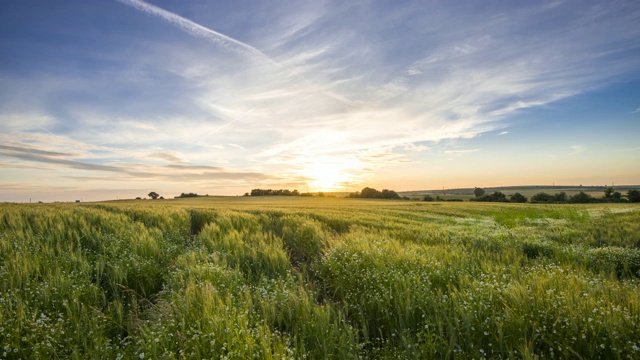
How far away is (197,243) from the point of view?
934cm

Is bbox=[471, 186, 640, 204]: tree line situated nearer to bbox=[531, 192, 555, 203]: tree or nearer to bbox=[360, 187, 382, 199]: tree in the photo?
bbox=[531, 192, 555, 203]: tree

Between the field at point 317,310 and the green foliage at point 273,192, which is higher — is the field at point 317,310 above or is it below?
below

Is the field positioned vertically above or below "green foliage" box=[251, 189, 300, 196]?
below

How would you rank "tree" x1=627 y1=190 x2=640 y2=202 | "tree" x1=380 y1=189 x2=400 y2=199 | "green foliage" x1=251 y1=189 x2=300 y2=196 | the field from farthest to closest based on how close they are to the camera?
"green foliage" x1=251 y1=189 x2=300 y2=196
"tree" x1=380 y1=189 x2=400 y2=199
"tree" x1=627 y1=190 x2=640 y2=202
the field

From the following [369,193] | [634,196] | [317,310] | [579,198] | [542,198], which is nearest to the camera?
[317,310]

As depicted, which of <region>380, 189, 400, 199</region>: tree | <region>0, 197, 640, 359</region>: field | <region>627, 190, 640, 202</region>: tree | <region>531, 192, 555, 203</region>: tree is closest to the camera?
<region>0, 197, 640, 359</region>: field

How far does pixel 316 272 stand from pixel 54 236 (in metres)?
7.76

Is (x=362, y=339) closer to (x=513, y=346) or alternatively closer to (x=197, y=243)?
(x=513, y=346)

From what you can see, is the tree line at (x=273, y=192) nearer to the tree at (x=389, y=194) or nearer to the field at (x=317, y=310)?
the tree at (x=389, y=194)

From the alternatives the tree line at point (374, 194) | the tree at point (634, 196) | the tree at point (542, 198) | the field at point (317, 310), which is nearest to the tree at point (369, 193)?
the tree line at point (374, 194)

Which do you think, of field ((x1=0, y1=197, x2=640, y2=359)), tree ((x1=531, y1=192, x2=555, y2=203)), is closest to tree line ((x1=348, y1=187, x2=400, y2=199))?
tree ((x1=531, y1=192, x2=555, y2=203))

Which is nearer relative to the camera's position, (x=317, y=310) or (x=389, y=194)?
(x=317, y=310)

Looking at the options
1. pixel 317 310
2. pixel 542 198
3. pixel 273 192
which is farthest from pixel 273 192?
pixel 317 310

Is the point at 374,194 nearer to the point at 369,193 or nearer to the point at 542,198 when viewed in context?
the point at 369,193
